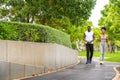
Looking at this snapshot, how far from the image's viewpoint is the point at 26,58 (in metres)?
12.5

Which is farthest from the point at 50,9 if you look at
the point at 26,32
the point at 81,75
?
the point at 81,75

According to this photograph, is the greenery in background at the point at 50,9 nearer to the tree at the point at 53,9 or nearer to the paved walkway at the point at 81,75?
the tree at the point at 53,9

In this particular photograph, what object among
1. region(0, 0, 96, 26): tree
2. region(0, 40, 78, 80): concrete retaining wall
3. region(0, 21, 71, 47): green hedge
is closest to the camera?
region(0, 40, 78, 80): concrete retaining wall

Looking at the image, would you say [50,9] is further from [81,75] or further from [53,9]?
[81,75]

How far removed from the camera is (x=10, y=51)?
453 inches

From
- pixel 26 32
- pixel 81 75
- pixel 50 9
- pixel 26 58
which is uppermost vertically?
pixel 50 9

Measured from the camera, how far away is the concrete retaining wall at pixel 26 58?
10.6 m

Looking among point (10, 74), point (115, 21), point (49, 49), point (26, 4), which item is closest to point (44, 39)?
point (49, 49)

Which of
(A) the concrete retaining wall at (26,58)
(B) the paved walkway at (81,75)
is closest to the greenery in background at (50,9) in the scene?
(A) the concrete retaining wall at (26,58)

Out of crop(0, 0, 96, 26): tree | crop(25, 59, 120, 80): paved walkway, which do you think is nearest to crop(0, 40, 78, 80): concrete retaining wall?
crop(25, 59, 120, 80): paved walkway

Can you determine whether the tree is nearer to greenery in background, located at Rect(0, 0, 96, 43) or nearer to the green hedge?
greenery in background, located at Rect(0, 0, 96, 43)

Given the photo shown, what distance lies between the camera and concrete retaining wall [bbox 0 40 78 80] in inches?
416

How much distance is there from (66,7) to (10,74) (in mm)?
13849

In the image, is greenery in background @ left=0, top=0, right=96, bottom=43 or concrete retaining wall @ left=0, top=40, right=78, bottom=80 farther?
greenery in background @ left=0, top=0, right=96, bottom=43
